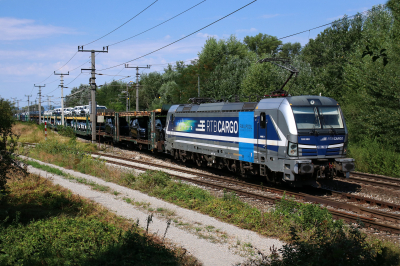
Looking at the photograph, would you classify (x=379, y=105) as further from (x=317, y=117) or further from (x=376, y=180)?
(x=317, y=117)

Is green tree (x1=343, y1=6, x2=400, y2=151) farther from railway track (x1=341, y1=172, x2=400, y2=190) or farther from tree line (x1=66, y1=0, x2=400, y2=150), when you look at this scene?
railway track (x1=341, y1=172, x2=400, y2=190)

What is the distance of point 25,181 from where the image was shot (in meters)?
13.9

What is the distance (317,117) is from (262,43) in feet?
260

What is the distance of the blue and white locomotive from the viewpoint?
1218 cm

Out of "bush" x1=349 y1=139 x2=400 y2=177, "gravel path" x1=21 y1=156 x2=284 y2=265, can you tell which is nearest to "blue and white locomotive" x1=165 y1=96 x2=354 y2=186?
"gravel path" x1=21 y1=156 x2=284 y2=265

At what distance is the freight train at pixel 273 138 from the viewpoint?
40.0 ft

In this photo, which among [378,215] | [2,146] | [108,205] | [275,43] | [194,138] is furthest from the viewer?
[275,43]

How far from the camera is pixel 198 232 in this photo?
28.0 feet

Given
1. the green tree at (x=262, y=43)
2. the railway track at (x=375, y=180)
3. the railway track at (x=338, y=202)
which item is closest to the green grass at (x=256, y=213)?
the railway track at (x=338, y=202)

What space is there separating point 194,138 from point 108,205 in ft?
28.6

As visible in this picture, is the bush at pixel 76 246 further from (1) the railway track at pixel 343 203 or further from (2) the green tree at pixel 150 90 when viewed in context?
(2) the green tree at pixel 150 90

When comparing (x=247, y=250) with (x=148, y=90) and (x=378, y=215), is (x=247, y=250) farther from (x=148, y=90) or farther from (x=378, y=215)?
(x=148, y=90)

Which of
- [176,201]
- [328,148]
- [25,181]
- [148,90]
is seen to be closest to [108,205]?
[176,201]

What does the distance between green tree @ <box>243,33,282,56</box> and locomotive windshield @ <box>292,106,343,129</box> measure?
76234 millimetres
